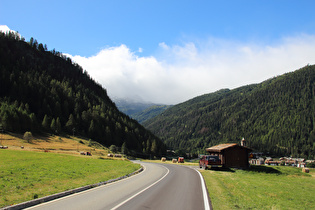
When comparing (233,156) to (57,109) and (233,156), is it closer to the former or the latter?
(233,156)

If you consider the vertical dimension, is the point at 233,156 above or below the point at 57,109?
below

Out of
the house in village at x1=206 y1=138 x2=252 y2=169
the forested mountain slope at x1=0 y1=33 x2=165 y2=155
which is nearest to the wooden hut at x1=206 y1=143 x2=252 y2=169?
the house in village at x1=206 y1=138 x2=252 y2=169

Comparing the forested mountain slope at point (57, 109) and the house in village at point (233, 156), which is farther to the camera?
the forested mountain slope at point (57, 109)

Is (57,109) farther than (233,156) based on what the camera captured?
Yes

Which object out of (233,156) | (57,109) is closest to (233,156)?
(233,156)

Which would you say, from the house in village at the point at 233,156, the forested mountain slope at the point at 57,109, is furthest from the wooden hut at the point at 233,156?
the forested mountain slope at the point at 57,109

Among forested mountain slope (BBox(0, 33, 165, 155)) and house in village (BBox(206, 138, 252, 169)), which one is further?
forested mountain slope (BBox(0, 33, 165, 155))

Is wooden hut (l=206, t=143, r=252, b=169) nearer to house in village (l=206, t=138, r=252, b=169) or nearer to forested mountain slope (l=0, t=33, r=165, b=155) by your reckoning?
house in village (l=206, t=138, r=252, b=169)

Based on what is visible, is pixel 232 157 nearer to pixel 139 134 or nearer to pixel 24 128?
pixel 24 128

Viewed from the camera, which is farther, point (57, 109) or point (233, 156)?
point (57, 109)

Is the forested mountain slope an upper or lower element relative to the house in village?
upper

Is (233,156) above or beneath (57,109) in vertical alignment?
beneath

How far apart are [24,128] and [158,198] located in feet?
352

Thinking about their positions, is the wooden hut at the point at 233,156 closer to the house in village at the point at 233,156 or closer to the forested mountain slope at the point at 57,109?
the house in village at the point at 233,156
